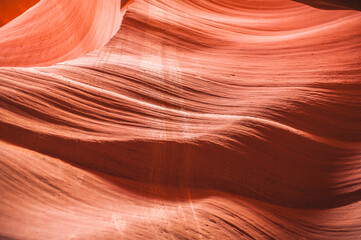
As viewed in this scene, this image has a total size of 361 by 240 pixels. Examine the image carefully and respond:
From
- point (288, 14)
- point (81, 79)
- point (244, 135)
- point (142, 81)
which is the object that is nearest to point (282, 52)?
point (288, 14)

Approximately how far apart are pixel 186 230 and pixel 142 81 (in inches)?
23.1

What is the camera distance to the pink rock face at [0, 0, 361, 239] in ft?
2.98

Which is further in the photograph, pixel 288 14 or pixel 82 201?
pixel 288 14

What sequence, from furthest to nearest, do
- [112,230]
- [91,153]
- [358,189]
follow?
[358,189]
[91,153]
[112,230]

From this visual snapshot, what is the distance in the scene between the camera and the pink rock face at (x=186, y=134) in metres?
0.91

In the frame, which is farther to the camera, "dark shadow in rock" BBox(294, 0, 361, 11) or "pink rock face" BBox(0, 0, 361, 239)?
"dark shadow in rock" BBox(294, 0, 361, 11)

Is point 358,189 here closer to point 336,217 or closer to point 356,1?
point 336,217

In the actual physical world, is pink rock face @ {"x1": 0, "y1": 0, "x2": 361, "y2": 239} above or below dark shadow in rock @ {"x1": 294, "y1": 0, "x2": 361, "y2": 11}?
below

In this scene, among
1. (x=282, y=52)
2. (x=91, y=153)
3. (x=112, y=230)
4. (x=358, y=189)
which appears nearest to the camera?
(x=112, y=230)

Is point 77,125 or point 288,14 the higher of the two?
point 288,14

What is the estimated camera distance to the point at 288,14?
1.81 meters

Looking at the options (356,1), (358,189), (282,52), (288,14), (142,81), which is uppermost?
(356,1)

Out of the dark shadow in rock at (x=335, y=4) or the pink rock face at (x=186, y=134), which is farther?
the dark shadow in rock at (x=335, y=4)

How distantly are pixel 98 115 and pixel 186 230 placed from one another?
1.49ft
